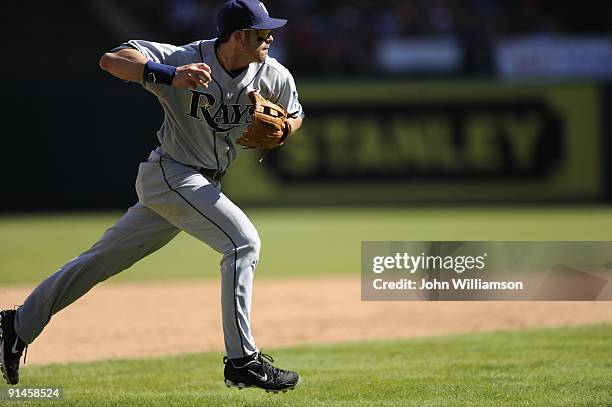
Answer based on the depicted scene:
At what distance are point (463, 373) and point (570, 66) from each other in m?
13.5

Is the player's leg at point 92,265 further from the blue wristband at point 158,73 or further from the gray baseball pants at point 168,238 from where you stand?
the blue wristband at point 158,73

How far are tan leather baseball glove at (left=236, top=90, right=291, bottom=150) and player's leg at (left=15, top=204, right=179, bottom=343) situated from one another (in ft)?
2.01

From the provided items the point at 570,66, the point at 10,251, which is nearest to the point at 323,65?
the point at 570,66

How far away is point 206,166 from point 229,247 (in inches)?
19.1

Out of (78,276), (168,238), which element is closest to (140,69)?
(168,238)

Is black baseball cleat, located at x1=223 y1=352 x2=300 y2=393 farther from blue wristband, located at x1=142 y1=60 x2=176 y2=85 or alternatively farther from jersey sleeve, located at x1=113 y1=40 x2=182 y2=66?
jersey sleeve, located at x1=113 y1=40 x2=182 y2=66

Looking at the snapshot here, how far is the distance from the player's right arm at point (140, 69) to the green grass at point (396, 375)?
1.52m

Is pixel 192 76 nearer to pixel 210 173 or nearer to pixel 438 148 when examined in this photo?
pixel 210 173

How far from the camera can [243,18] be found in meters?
4.80

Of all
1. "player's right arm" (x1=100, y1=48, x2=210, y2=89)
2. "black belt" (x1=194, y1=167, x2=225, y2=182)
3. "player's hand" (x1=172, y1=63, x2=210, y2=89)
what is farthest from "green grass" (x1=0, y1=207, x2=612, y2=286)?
"player's hand" (x1=172, y1=63, x2=210, y2=89)

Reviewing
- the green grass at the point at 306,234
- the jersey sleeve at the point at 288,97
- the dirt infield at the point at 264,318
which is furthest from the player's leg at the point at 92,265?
the green grass at the point at 306,234

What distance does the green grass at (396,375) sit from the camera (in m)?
4.91

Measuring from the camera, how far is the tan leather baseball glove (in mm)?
4934

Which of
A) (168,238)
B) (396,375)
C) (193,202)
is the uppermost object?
(193,202)
